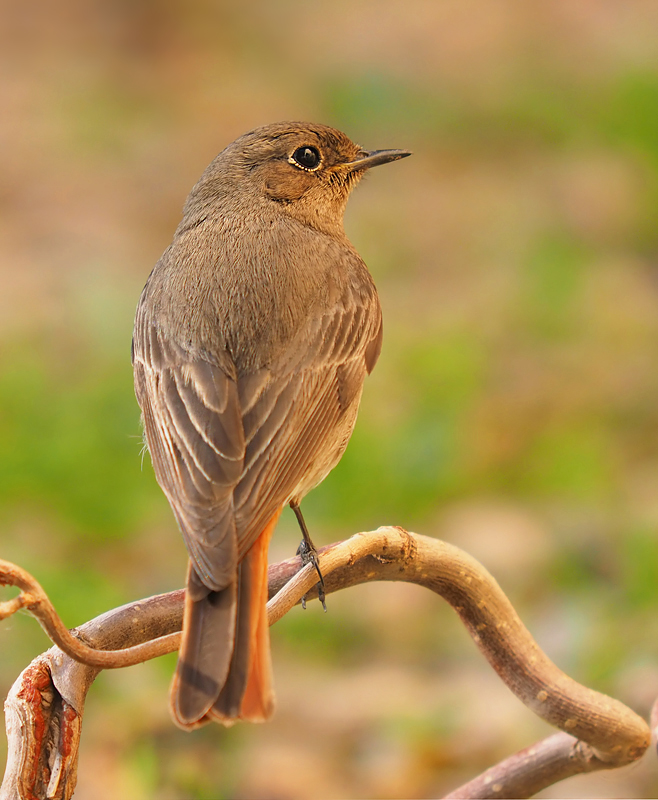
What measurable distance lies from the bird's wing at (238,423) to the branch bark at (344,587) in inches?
6.1

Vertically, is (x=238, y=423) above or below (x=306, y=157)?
below

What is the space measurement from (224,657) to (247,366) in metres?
0.86

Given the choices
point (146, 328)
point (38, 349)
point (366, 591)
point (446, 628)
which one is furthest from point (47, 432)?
point (146, 328)

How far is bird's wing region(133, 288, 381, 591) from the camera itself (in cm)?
237

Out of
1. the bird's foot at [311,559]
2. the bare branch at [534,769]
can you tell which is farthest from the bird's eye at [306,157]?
the bare branch at [534,769]

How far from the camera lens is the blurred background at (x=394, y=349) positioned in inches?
152

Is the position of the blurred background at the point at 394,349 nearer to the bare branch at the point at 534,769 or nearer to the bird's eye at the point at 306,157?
the bare branch at the point at 534,769

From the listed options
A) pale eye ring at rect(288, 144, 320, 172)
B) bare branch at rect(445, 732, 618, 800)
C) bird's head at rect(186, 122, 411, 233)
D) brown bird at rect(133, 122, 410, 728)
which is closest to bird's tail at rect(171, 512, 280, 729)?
brown bird at rect(133, 122, 410, 728)

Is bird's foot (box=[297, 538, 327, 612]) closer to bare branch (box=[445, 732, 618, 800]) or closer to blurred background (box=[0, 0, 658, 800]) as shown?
bare branch (box=[445, 732, 618, 800])

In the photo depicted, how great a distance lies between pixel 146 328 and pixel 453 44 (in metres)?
7.61

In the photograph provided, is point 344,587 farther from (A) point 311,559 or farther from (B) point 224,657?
(B) point 224,657

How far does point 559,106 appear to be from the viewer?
8.46 metres

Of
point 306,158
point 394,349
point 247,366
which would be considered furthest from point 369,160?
point 394,349

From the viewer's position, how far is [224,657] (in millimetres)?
2018
